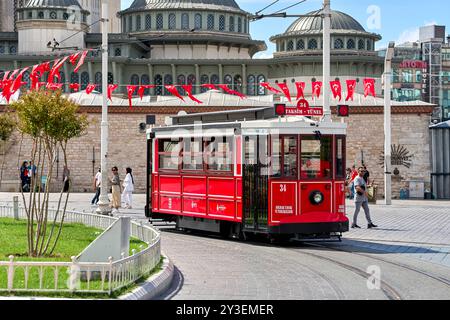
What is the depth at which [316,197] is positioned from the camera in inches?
807

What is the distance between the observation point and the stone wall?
152 feet

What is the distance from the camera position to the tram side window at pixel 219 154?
70.6 ft

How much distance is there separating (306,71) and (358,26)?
12.7 m

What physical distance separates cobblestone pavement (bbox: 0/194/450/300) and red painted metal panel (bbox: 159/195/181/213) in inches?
25.3

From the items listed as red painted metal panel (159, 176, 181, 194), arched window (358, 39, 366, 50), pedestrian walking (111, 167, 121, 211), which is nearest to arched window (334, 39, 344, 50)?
arched window (358, 39, 366, 50)

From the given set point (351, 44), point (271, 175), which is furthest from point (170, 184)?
point (351, 44)

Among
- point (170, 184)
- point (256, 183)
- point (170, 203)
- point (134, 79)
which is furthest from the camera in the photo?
point (134, 79)

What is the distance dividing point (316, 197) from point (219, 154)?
2734 millimetres

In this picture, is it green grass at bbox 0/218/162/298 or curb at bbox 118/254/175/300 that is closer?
curb at bbox 118/254/175/300

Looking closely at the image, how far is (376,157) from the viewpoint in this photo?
46469 mm

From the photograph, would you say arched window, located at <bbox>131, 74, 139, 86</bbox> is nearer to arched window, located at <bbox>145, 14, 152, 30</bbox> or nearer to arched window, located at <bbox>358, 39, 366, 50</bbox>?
arched window, located at <bbox>145, 14, 152, 30</bbox>

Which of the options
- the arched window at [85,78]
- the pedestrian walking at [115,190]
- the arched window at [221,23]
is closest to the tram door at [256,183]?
the pedestrian walking at [115,190]

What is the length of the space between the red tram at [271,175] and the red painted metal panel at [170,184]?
116 centimetres

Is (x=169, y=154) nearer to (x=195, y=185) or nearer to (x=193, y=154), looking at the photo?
(x=193, y=154)
